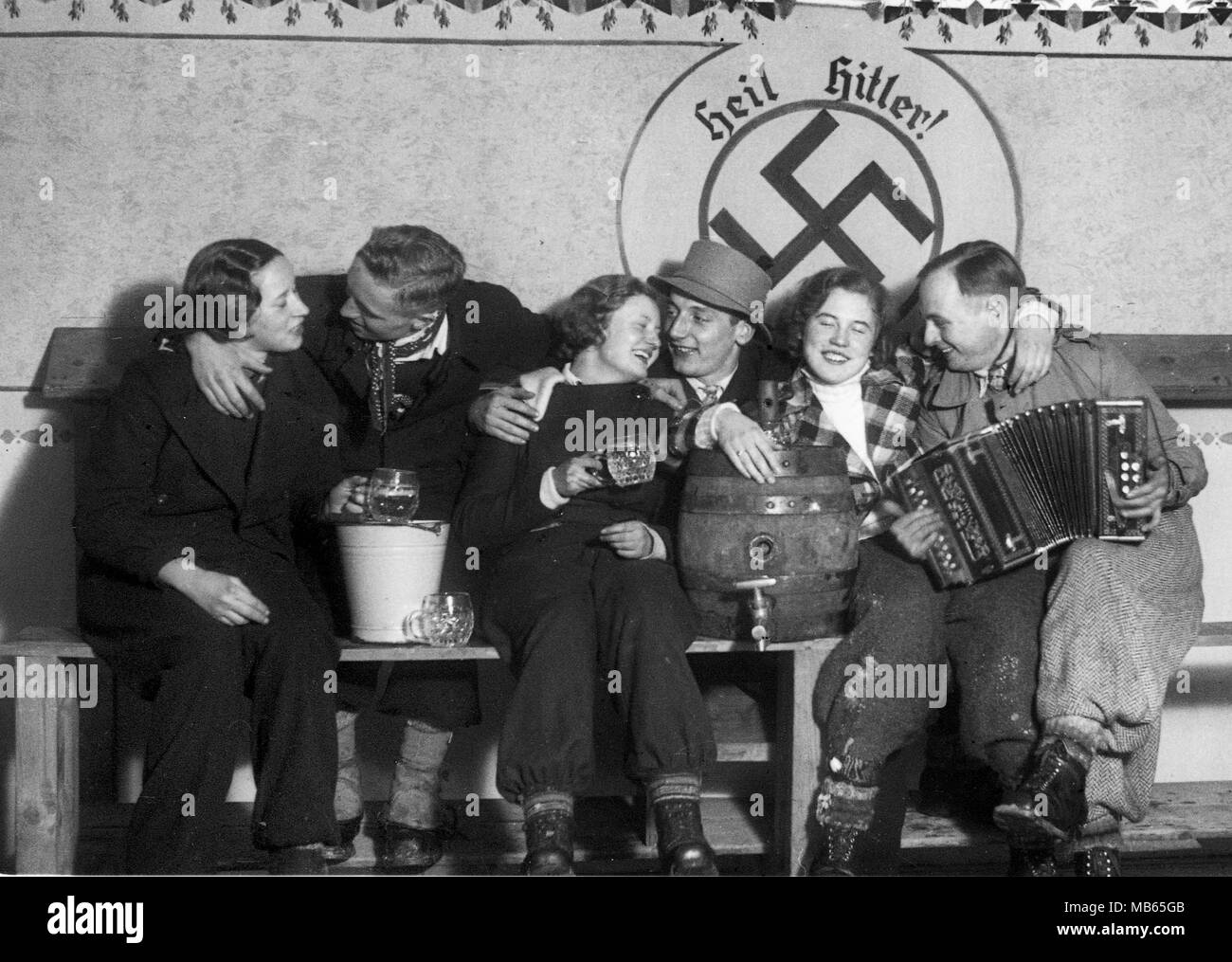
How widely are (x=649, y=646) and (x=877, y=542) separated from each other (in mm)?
739

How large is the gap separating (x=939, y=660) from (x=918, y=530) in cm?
31

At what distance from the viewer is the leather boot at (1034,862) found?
11.2ft

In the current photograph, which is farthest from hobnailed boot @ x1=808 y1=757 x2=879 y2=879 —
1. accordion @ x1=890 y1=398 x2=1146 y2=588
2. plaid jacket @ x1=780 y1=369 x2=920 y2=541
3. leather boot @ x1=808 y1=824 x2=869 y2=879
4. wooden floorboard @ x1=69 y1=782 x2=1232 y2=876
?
plaid jacket @ x1=780 y1=369 x2=920 y2=541

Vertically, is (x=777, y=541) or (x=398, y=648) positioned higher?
(x=777, y=541)

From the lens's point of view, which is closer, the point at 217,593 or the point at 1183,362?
the point at 217,593

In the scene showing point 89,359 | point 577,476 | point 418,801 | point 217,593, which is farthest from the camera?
point 89,359

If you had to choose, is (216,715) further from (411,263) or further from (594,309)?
(594,309)

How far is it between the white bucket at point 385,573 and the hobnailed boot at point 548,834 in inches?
22.4

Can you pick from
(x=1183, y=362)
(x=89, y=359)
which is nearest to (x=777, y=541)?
(x=1183, y=362)

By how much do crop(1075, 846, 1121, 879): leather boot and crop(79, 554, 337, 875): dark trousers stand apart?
1674mm

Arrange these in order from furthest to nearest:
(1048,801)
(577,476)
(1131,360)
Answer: (1131,360) < (577,476) < (1048,801)

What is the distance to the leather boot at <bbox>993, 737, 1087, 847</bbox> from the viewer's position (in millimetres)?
3213

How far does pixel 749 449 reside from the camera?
3510mm

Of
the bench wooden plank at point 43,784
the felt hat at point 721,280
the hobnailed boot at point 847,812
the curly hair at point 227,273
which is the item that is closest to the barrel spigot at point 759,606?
the hobnailed boot at point 847,812
